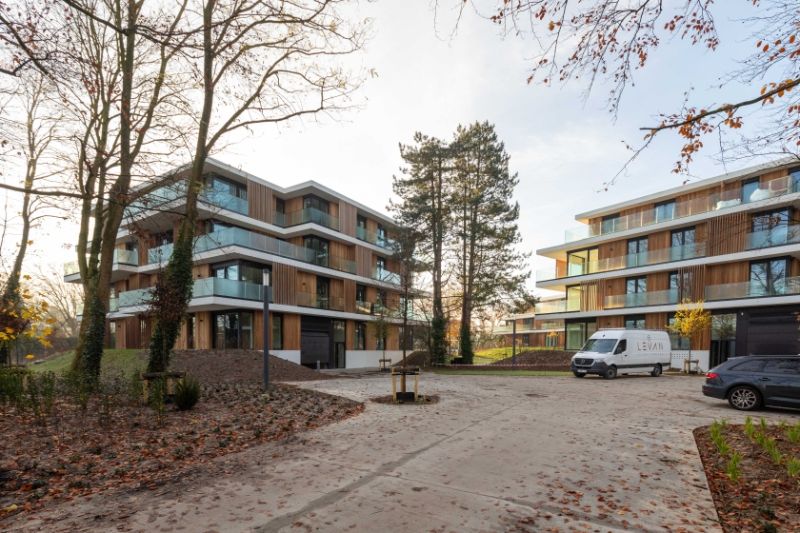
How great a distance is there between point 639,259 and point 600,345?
13.9m

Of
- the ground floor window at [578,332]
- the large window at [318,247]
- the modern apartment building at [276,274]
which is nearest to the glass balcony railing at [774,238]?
the ground floor window at [578,332]

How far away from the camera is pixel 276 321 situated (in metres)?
26.8

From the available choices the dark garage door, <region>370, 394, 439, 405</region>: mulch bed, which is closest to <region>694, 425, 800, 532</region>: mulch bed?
<region>370, 394, 439, 405</region>: mulch bed

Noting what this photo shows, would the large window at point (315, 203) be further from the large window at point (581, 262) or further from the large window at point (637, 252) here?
the large window at point (637, 252)

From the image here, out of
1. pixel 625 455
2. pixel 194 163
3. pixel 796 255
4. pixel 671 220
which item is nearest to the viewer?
pixel 625 455

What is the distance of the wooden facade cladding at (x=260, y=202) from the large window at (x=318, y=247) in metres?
3.13

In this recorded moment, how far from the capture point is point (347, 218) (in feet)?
109

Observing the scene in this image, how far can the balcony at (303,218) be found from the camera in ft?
96.5

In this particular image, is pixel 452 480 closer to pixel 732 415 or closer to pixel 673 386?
pixel 732 415

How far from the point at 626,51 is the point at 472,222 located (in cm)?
2530

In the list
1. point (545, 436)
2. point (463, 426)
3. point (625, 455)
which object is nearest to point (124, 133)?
point (463, 426)

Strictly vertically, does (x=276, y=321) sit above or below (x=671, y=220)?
below

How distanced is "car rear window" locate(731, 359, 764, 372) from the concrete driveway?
310cm

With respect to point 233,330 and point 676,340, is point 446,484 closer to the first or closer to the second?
point 233,330
